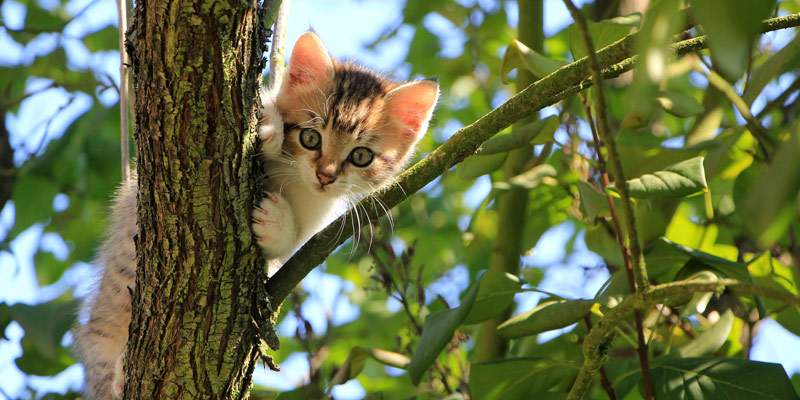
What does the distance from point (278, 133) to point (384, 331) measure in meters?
1.66

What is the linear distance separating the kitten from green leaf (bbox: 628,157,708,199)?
984 millimetres

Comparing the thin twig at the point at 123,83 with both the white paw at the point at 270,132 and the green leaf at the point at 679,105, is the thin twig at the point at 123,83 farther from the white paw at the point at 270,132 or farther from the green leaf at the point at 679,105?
the green leaf at the point at 679,105

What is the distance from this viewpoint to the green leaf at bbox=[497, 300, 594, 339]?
1637 millimetres

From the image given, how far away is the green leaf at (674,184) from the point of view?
153 centimetres

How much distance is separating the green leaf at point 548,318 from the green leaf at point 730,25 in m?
1.21

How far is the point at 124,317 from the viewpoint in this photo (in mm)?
2297

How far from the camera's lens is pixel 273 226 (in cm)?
176

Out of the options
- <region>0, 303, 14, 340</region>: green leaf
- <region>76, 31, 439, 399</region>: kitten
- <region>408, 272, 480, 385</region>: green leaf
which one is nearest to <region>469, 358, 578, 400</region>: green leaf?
<region>408, 272, 480, 385</region>: green leaf

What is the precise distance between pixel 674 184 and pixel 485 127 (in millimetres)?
457

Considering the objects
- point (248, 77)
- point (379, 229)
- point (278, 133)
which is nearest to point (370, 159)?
point (379, 229)

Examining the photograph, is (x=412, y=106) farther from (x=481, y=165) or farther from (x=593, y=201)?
(x=593, y=201)

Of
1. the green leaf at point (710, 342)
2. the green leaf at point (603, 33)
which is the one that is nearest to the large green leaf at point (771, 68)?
the green leaf at point (603, 33)

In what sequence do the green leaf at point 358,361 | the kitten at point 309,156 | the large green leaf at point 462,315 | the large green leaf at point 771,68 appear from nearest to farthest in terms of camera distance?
the large green leaf at point 771,68 → the large green leaf at point 462,315 → the green leaf at point 358,361 → the kitten at point 309,156

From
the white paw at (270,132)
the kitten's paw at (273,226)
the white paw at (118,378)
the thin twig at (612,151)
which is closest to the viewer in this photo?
the thin twig at (612,151)
